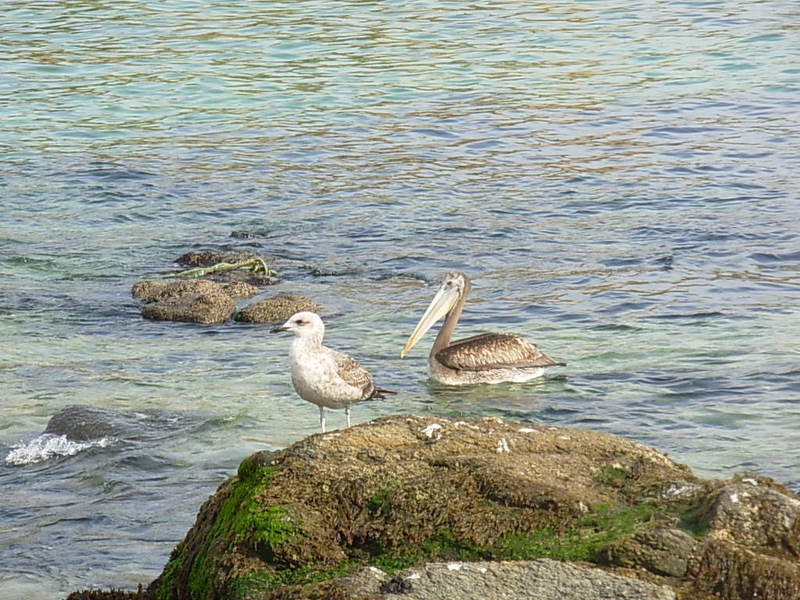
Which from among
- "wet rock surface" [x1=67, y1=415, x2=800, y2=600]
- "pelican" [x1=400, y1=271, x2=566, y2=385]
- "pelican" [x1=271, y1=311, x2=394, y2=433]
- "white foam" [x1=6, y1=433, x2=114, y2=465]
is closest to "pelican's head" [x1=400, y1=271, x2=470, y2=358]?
"pelican" [x1=400, y1=271, x2=566, y2=385]

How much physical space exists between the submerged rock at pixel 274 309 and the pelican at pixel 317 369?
12.9 ft

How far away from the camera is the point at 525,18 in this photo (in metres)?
32.7

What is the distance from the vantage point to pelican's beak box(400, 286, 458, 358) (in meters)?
13.6

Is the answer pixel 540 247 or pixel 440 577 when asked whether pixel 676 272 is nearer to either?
pixel 540 247

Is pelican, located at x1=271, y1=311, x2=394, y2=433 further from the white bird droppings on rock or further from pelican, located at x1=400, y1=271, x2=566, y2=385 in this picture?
the white bird droppings on rock

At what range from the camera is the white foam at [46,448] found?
33.9 ft

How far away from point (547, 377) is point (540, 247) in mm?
4523

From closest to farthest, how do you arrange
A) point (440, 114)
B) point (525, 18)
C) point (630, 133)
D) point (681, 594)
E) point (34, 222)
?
point (681, 594)
point (34, 222)
point (630, 133)
point (440, 114)
point (525, 18)

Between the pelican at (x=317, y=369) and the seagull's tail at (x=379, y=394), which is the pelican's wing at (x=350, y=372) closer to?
the pelican at (x=317, y=369)

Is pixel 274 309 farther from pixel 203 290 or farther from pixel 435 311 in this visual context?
pixel 435 311

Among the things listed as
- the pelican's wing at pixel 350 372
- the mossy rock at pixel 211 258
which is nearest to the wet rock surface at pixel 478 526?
the pelican's wing at pixel 350 372

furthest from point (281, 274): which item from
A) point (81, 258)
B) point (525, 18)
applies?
point (525, 18)

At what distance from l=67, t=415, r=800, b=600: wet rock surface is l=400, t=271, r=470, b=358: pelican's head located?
730 centimetres

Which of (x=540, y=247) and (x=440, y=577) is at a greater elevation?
(x=440, y=577)
